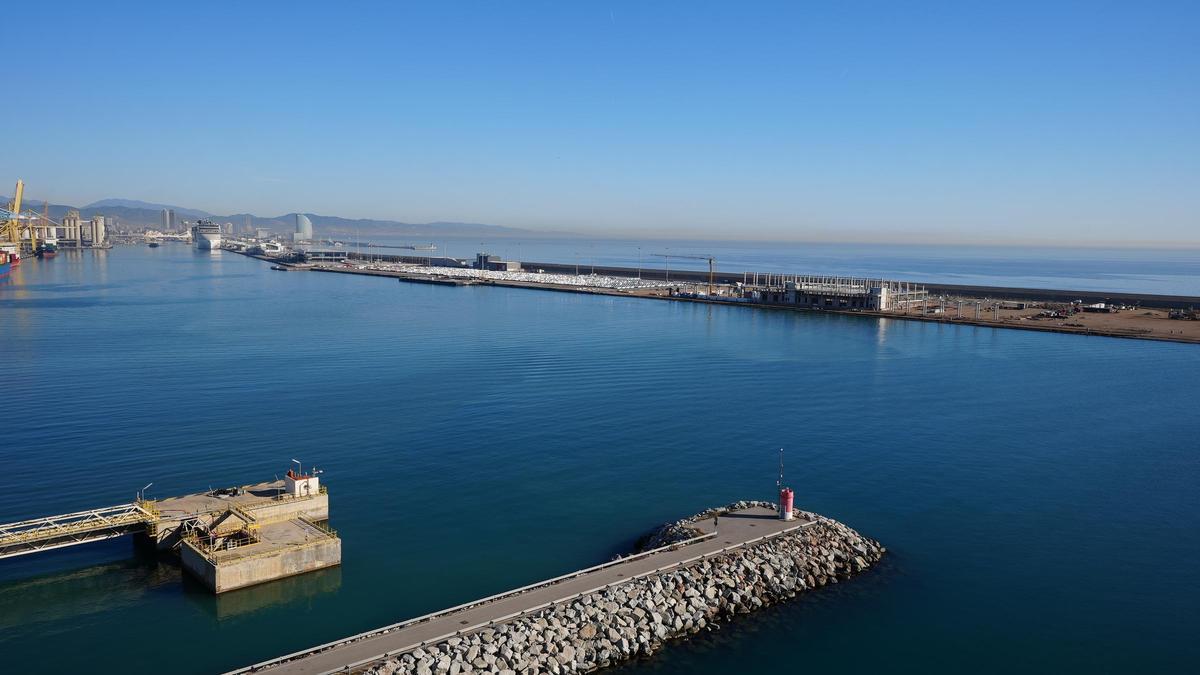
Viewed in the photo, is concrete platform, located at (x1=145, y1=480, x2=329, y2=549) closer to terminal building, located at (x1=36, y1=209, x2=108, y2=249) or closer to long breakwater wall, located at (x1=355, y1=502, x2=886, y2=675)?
long breakwater wall, located at (x1=355, y1=502, x2=886, y2=675)

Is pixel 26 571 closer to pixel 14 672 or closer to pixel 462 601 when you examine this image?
pixel 14 672

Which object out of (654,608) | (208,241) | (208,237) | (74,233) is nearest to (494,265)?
(208,241)

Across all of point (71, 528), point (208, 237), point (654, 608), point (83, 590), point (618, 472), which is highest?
point (208, 237)

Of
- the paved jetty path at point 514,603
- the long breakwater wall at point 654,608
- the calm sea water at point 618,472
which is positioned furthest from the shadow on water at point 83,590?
the long breakwater wall at point 654,608

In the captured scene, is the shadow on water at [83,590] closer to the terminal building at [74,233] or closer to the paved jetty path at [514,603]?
the paved jetty path at [514,603]

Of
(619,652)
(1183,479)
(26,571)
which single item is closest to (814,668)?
(619,652)

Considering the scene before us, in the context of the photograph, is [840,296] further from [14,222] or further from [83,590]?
[14,222]
